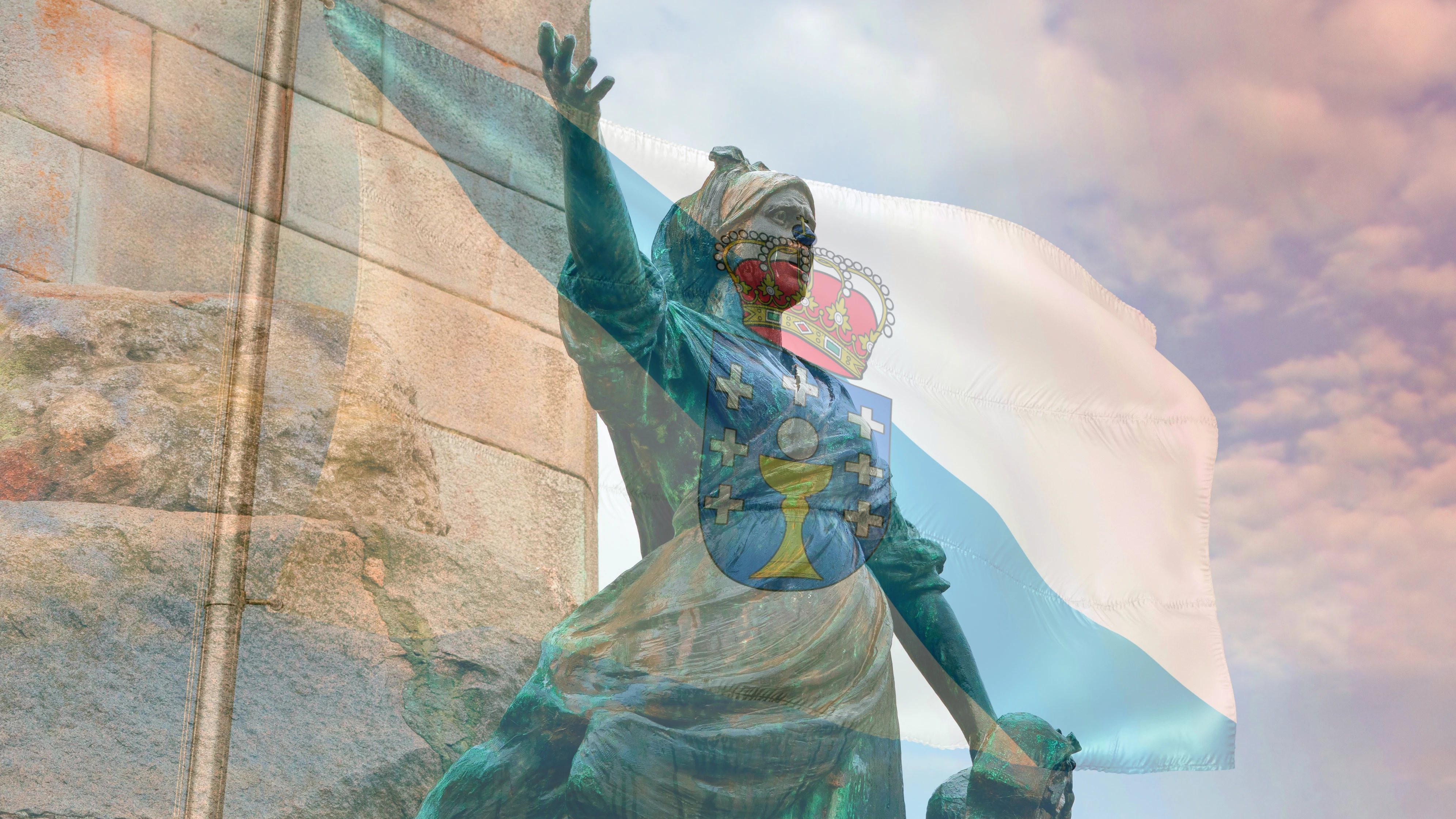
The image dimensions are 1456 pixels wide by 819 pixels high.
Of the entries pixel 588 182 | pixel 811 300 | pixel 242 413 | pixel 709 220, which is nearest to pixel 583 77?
pixel 588 182

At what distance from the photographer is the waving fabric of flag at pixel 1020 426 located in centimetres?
432

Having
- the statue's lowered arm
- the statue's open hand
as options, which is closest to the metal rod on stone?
the statue's open hand

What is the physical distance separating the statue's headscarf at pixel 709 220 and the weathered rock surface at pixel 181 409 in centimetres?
112

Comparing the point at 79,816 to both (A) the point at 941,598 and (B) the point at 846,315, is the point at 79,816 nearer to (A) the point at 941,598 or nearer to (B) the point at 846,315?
(A) the point at 941,598

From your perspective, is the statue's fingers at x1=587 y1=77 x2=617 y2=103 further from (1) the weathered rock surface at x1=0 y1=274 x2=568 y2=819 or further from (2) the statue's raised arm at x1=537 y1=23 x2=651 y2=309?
(1) the weathered rock surface at x1=0 y1=274 x2=568 y2=819

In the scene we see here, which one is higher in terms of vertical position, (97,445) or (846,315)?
(846,315)

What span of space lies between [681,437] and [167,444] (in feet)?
4.75

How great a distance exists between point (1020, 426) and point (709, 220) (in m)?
2.33

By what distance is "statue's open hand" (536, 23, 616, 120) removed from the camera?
2.55m

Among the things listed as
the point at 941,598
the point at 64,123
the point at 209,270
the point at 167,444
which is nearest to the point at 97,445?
the point at 167,444

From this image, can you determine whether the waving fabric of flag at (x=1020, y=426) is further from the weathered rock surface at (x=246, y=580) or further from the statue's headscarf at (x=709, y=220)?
the weathered rock surface at (x=246, y=580)

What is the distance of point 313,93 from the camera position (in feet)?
13.8

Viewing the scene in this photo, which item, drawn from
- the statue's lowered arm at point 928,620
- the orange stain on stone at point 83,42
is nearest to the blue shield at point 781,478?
the statue's lowered arm at point 928,620

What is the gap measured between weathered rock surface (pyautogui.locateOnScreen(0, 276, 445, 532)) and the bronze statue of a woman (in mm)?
1021
